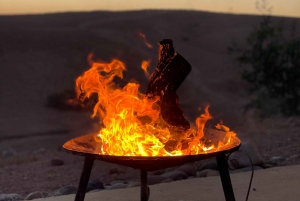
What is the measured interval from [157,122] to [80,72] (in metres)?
17.2

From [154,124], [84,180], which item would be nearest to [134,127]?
[154,124]

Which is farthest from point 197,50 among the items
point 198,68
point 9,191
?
point 9,191

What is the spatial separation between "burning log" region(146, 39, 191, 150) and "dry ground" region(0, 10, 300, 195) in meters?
3.41

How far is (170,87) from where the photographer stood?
13.5ft

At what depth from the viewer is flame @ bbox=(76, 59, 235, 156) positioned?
4047 millimetres

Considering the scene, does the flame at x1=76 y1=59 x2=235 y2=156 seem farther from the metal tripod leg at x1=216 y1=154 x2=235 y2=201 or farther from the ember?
the metal tripod leg at x1=216 y1=154 x2=235 y2=201

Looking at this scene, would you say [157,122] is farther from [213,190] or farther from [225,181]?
[213,190]

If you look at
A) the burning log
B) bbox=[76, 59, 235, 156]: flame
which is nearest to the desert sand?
bbox=[76, 59, 235, 156]: flame

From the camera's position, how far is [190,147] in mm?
4094

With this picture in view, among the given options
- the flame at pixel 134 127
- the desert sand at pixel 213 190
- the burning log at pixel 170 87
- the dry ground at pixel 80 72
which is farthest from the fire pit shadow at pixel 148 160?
the dry ground at pixel 80 72

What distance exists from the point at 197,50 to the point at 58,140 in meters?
13.9

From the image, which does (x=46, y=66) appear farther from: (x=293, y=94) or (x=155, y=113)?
(x=155, y=113)

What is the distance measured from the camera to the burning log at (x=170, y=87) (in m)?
4.06

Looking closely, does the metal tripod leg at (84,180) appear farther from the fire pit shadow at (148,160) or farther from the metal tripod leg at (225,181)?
the metal tripod leg at (225,181)
